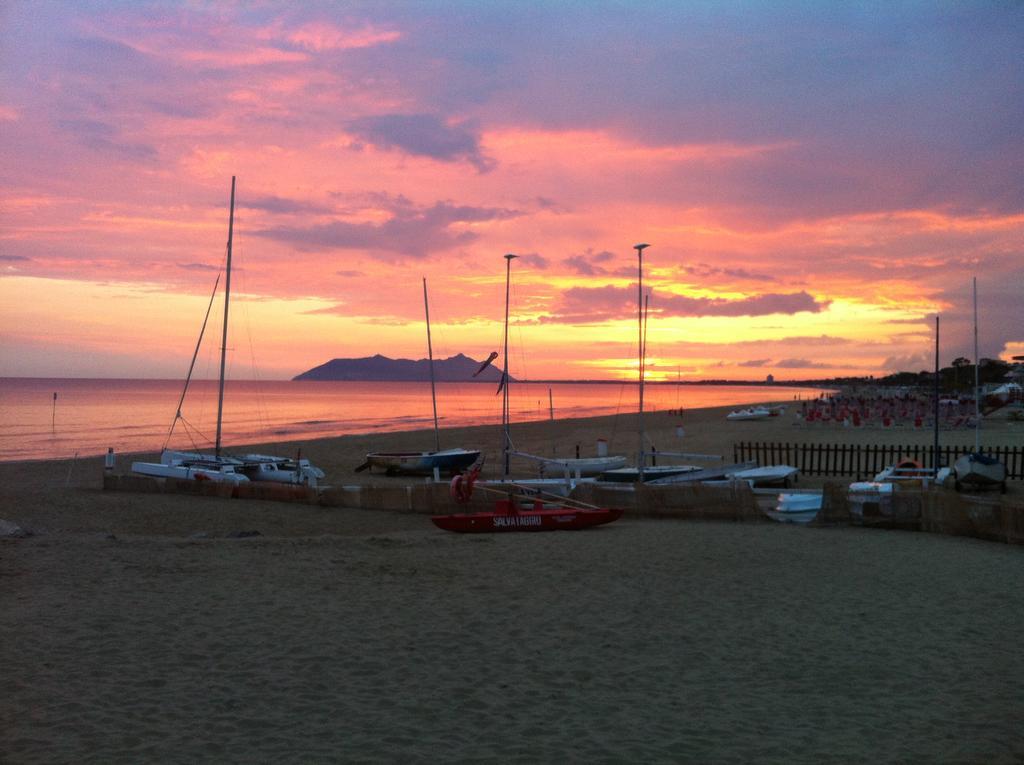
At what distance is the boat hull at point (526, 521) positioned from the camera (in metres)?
17.8

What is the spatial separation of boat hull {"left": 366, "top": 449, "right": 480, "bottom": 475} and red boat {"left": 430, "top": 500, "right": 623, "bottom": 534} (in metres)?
16.3

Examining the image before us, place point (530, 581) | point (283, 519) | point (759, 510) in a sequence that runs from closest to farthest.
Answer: point (530, 581)
point (759, 510)
point (283, 519)

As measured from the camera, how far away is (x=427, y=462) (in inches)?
1377

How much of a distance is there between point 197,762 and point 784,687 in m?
5.50

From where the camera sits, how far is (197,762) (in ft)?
20.9

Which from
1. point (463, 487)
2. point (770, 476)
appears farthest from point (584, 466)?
point (463, 487)

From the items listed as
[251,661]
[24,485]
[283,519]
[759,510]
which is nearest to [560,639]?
[251,661]

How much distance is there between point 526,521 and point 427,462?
17474mm

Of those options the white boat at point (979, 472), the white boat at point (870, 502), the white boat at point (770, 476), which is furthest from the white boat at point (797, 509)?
the white boat at point (770, 476)

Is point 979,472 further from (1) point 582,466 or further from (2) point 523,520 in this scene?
(2) point 523,520

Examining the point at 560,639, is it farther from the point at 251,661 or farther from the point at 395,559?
the point at 395,559

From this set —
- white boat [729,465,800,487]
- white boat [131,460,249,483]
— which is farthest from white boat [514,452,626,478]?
white boat [131,460,249,483]

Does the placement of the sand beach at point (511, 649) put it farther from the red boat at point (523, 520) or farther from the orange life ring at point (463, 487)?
the orange life ring at point (463, 487)

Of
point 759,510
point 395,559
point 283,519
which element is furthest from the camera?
point 283,519
